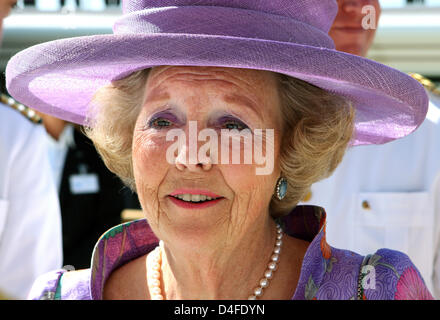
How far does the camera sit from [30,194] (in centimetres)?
307

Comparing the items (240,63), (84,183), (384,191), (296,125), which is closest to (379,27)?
(384,191)

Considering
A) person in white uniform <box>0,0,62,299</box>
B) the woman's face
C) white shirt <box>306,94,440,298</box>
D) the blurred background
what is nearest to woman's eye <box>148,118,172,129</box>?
the woman's face

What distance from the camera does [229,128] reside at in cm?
178

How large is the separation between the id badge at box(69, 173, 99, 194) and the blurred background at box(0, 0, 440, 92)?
3.00ft

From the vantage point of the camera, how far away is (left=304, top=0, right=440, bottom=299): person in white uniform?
A: 8.25 feet

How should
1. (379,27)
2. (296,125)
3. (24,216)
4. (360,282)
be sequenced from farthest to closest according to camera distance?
(379,27)
(24,216)
(296,125)
(360,282)

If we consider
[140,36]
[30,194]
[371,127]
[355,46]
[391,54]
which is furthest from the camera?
[391,54]

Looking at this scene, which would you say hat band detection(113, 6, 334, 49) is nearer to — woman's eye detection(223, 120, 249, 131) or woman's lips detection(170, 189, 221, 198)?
woman's eye detection(223, 120, 249, 131)

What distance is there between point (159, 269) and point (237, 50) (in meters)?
0.81

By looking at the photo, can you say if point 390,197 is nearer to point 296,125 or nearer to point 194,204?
point 296,125

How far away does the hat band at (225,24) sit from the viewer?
170cm
